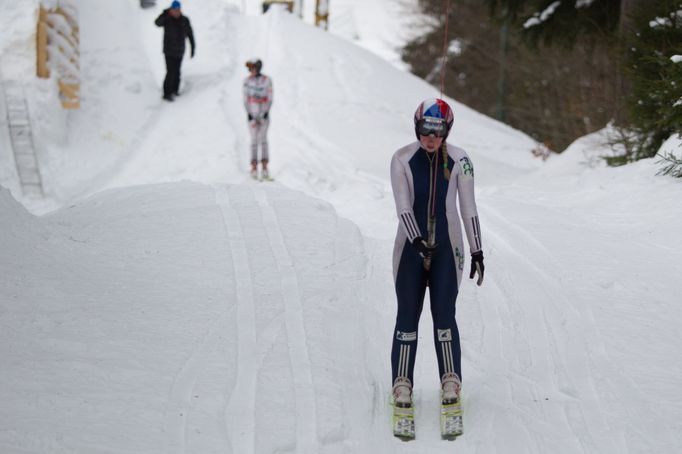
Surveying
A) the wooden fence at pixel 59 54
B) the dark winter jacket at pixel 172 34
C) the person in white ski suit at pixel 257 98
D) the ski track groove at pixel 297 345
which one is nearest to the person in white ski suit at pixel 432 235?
the ski track groove at pixel 297 345

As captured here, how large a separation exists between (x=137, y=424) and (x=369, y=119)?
43.8ft

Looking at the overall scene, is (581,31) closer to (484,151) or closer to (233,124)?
(484,151)

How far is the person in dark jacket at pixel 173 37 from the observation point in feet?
56.0

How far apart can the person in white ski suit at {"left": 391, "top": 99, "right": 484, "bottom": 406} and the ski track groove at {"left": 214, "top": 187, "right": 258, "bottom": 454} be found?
3.13 feet

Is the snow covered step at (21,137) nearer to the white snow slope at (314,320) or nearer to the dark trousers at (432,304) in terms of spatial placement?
the white snow slope at (314,320)

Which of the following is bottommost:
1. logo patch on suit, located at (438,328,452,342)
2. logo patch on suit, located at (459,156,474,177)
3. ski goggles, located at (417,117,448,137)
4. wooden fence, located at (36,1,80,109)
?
wooden fence, located at (36,1,80,109)

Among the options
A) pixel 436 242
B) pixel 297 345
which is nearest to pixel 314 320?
pixel 297 345

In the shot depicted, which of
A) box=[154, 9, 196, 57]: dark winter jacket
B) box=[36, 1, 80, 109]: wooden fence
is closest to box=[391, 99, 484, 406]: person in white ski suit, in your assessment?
box=[36, 1, 80, 109]: wooden fence

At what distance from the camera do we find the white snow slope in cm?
482

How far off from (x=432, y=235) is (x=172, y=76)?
13.5 metres

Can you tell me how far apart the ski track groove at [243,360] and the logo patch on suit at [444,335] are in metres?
1.25

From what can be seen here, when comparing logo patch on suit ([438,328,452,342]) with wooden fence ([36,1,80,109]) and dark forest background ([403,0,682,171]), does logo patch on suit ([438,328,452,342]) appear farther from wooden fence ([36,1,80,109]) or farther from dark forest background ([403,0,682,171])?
wooden fence ([36,1,80,109])

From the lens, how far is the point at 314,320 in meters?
6.48

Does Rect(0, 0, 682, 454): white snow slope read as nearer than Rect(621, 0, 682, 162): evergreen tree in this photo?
Yes
